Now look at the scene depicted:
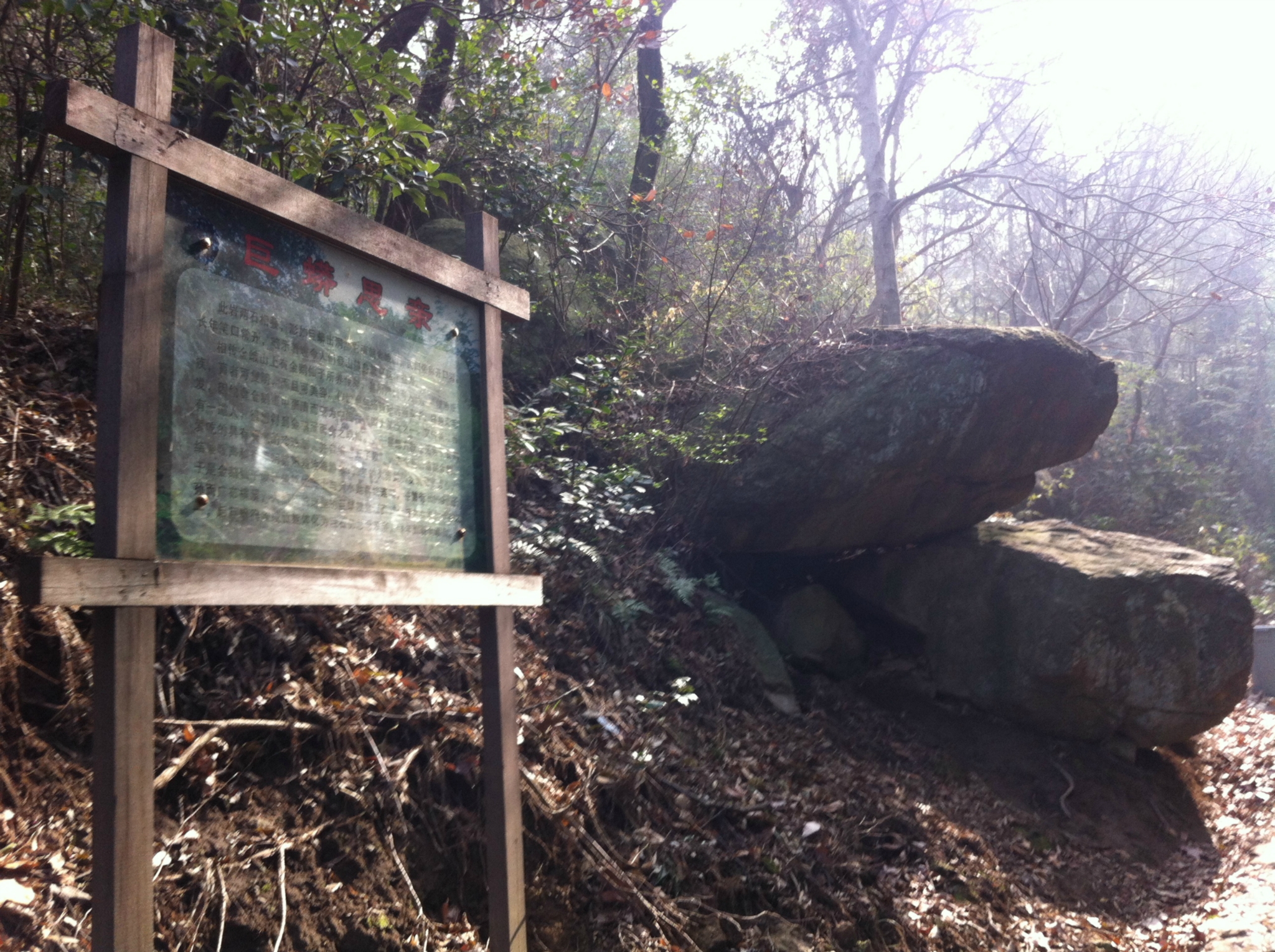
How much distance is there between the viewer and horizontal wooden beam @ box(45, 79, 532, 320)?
2232mm

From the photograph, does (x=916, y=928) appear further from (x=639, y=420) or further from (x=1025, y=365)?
(x=1025, y=365)

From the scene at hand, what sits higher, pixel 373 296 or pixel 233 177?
pixel 233 177

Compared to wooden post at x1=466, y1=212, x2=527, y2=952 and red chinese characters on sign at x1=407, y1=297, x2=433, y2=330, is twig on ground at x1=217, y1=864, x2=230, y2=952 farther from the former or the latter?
red chinese characters on sign at x1=407, y1=297, x2=433, y2=330

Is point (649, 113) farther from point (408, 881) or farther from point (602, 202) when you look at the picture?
point (408, 881)

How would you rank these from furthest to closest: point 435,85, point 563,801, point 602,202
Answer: point 602,202
point 435,85
point 563,801

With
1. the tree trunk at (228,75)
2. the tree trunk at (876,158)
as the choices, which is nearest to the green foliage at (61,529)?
the tree trunk at (228,75)

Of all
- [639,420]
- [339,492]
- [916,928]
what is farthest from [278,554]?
[639,420]

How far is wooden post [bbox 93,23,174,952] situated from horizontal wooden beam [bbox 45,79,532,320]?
0.22 ft

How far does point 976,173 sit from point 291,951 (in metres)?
11.4

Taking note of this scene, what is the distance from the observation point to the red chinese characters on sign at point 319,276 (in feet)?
9.47

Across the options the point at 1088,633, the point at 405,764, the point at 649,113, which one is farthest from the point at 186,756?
the point at 649,113

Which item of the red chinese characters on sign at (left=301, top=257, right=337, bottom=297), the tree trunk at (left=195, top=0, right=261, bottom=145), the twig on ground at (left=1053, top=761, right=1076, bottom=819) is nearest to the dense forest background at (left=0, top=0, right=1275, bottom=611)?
the tree trunk at (left=195, top=0, right=261, bottom=145)

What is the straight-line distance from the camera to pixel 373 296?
3.14 metres

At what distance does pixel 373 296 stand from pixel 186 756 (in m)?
1.96
